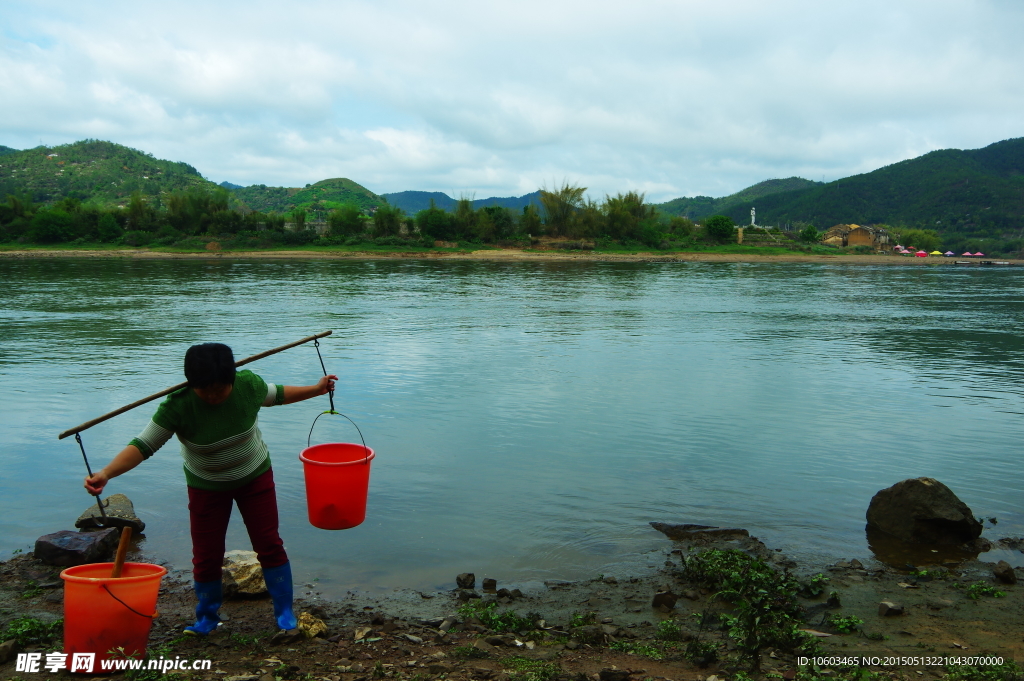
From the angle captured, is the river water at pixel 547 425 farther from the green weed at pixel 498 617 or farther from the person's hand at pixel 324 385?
the person's hand at pixel 324 385

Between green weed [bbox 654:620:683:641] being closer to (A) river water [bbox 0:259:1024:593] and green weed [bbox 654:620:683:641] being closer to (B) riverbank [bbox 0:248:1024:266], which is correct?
(A) river water [bbox 0:259:1024:593]

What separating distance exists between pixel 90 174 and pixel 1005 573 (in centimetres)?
17483

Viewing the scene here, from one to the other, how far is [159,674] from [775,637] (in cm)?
319

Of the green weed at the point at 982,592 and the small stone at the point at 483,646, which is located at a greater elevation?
the small stone at the point at 483,646

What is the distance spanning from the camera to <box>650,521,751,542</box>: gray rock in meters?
6.40

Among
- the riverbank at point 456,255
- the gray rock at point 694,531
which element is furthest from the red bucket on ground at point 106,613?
the riverbank at point 456,255

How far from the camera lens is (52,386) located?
38.9 feet

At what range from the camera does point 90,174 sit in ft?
500

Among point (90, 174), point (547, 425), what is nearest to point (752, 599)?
point (547, 425)

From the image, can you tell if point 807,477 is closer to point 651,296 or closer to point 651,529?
point 651,529

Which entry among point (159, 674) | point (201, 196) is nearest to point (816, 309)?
point (159, 674)

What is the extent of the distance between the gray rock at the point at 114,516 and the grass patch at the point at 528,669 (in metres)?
3.43

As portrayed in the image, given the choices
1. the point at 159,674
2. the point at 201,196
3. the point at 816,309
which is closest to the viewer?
the point at 159,674

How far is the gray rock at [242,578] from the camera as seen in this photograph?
4.86m
